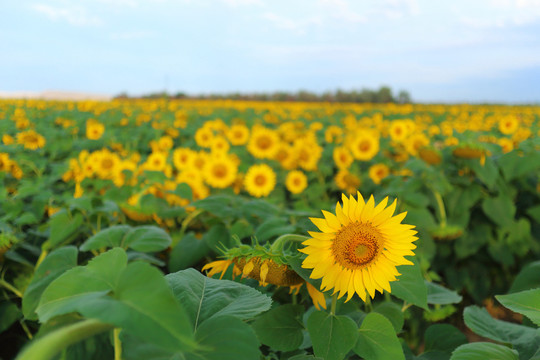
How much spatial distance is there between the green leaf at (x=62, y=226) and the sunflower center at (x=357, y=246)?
40.9 inches

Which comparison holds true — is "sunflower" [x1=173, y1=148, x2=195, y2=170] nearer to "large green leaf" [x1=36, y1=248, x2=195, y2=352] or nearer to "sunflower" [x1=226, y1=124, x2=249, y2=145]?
"sunflower" [x1=226, y1=124, x2=249, y2=145]

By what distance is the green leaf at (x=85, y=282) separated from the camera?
500mm

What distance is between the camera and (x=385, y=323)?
728 millimetres

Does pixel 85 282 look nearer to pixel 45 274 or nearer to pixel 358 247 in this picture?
pixel 358 247

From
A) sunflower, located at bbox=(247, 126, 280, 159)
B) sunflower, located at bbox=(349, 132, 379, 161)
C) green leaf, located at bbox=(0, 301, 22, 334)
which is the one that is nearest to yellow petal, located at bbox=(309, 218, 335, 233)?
green leaf, located at bbox=(0, 301, 22, 334)

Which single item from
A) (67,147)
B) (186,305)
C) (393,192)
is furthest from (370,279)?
(67,147)

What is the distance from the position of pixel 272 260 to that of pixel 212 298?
15cm

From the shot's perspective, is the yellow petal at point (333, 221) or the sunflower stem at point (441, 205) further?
the sunflower stem at point (441, 205)

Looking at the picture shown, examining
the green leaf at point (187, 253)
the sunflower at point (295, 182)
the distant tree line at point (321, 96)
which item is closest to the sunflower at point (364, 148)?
the sunflower at point (295, 182)

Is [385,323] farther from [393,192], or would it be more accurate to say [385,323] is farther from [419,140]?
[419,140]

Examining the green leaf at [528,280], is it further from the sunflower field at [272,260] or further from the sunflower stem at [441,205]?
the sunflower stem at [441,205]

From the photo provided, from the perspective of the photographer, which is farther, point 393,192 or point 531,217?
point 531,217

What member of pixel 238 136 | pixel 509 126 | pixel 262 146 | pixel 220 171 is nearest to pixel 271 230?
pixel 220 171

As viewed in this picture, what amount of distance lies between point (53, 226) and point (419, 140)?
9.35ft
